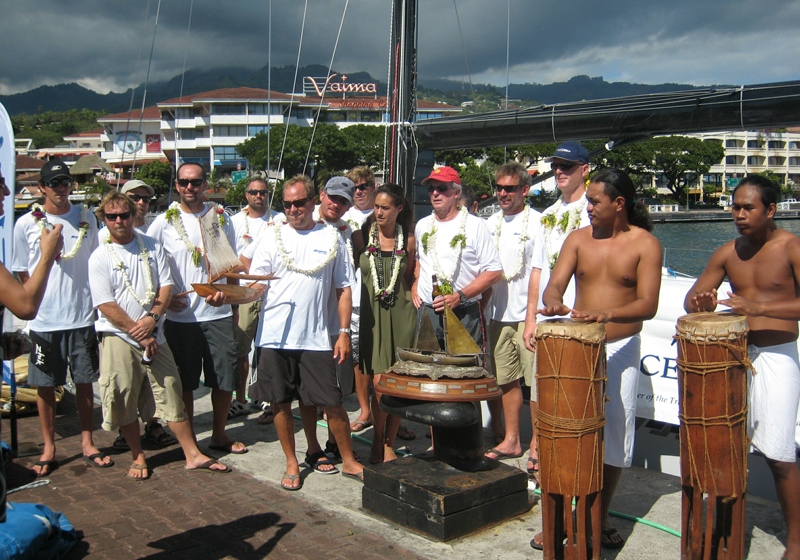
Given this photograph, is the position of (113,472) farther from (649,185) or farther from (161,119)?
(161,119)

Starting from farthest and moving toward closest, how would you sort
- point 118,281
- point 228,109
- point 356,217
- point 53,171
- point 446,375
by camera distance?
point 228,109 → point 356,217 → point 53,171 → point 118,281 → point 446,375

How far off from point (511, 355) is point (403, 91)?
5.18m

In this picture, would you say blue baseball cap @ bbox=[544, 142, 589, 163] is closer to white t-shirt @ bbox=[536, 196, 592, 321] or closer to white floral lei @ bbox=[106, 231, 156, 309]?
white t-shirt @ bbox=[536, 196, 592, 321]

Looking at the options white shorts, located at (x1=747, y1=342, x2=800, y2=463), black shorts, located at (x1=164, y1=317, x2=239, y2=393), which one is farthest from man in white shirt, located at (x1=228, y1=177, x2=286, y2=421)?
white shorts, located at (x1=747, y1=342, x2=800, y2=463)

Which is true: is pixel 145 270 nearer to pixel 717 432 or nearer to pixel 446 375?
pixel 446 375

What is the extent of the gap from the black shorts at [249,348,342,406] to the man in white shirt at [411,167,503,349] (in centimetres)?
88

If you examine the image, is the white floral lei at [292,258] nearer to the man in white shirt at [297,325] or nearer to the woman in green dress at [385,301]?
the man in white shirt at [297,325]

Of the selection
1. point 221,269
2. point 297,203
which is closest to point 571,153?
point 297,203

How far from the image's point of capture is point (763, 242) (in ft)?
11.9

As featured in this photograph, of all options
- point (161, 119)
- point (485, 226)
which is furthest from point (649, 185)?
point (485, 226)

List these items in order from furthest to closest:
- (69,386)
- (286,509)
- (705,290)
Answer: (69,386)
(286,509)
(705,290)

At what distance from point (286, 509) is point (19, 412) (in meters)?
3.88

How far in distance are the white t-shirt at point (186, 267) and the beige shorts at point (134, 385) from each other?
0.38 meters

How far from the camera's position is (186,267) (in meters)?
5.42
